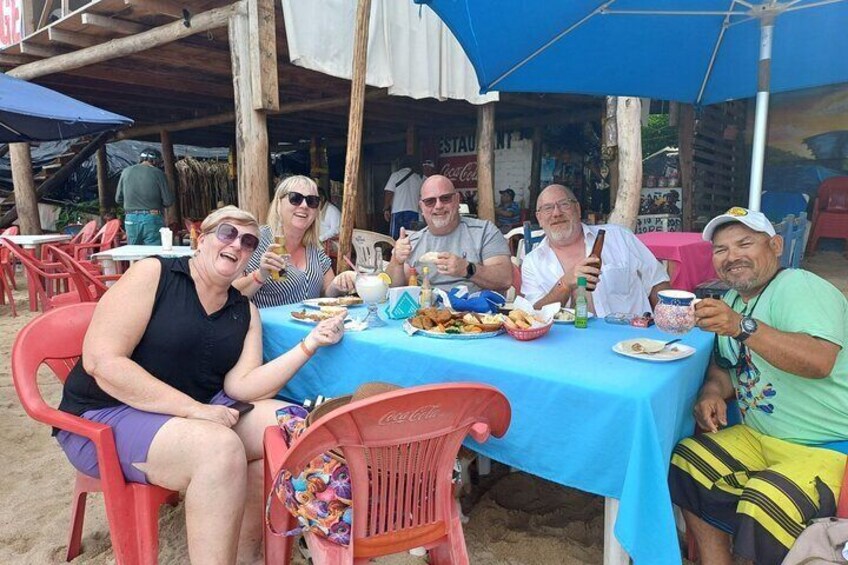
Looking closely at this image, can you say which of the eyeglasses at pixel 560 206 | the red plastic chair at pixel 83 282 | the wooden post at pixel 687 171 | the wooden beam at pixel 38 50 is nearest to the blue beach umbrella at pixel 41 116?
the red plastic chair at pixel 83 282

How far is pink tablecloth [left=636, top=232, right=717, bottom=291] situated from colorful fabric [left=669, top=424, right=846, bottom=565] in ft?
8.55

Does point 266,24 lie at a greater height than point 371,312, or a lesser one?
greater

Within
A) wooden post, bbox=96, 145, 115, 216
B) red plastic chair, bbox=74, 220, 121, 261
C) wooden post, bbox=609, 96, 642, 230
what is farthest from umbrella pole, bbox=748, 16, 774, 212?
wooden post, bbox=96, 145, 115, 216

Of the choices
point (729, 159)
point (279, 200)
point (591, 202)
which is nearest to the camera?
point (279, 200)

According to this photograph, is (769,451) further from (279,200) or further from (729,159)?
(729,159)

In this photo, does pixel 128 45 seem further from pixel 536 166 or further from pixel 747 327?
pixel 536 166

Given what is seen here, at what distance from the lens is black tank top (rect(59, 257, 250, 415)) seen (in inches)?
73.4

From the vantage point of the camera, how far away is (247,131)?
4.40 m

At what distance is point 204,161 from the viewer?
15.0 metres

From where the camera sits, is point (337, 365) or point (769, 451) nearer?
point (769, 451)

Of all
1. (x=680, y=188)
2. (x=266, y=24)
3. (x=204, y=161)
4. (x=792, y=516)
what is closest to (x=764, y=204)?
(x=680, y=188)

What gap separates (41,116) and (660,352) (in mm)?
4340

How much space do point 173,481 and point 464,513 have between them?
127cm

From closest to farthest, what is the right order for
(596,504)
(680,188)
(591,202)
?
1. (596,504)
2. (680,188)
3. (591,202)
